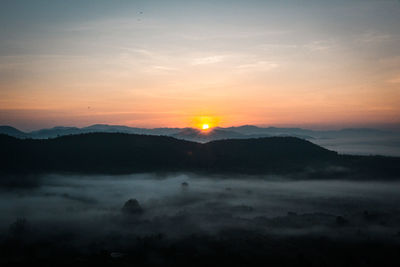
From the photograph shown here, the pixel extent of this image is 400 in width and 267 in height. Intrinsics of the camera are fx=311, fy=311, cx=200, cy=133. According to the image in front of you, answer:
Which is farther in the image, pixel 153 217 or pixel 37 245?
pixel 153 217

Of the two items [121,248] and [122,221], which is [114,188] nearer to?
[122,221]

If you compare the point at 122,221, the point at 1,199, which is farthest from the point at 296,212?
the point at 1,199

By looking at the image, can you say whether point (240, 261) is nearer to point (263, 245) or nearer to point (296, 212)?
point (263, 245)

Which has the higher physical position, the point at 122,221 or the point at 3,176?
the point at 3,176

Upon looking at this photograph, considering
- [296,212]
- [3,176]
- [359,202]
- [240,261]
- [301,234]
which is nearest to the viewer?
[240,261]

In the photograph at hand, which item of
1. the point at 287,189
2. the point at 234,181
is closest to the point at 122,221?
the point at 234,181

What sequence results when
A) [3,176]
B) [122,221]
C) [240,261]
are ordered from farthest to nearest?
1. [3,176]
2. [122,221]
3. [240,261]
